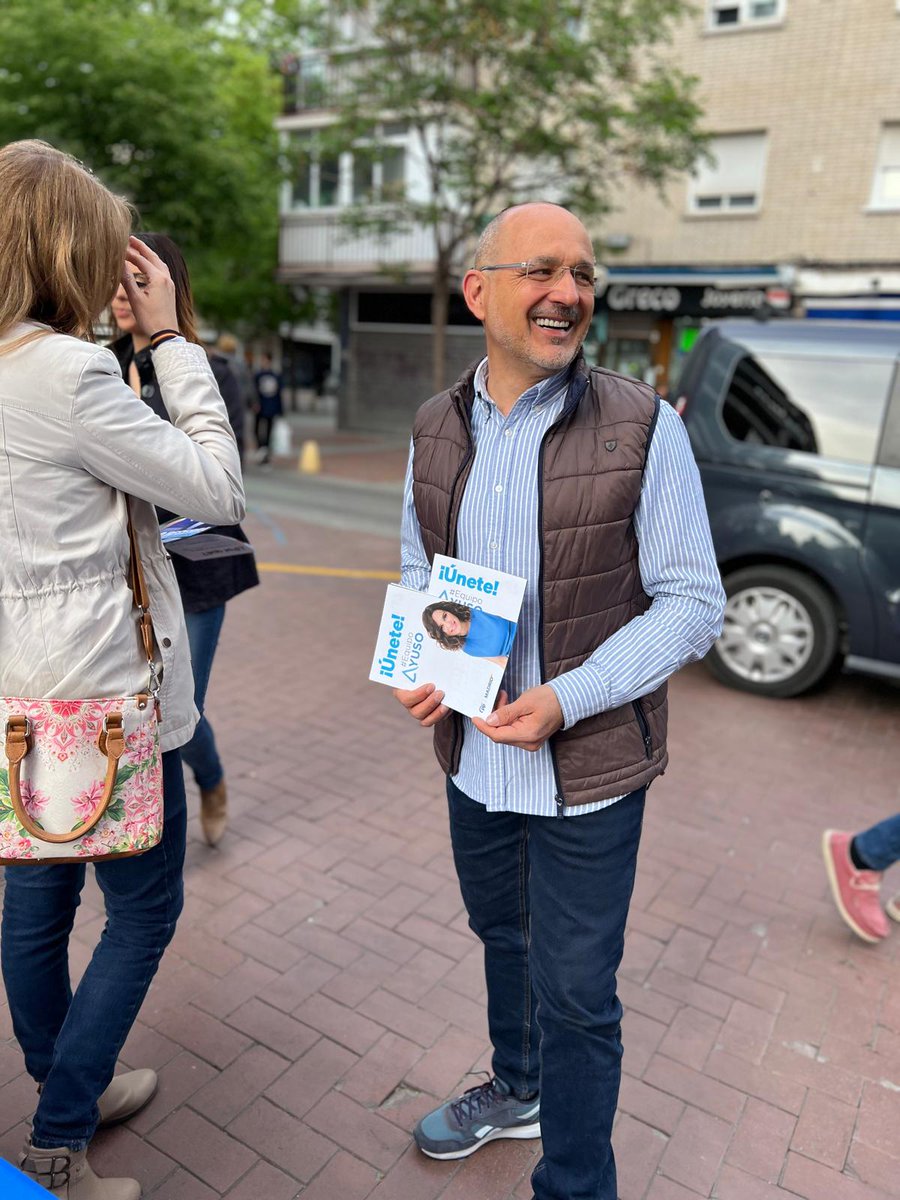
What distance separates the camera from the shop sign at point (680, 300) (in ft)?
52.0

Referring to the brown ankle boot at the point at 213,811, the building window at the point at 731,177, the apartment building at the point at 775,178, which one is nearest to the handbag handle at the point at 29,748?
the brown ankle boot at the point at 213,811

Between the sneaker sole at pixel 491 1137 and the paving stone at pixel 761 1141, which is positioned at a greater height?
the sneaker sole at pixel 491 1137

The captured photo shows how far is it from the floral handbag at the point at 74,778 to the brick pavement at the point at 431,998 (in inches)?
38.3

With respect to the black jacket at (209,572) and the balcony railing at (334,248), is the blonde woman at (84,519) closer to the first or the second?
the black jacket at (209,572)

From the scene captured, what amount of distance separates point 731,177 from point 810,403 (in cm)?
1246

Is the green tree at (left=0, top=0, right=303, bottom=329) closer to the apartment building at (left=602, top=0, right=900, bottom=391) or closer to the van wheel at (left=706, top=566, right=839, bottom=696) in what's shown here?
the apartment building at (left=602, top=0, right=900, bottom=391)

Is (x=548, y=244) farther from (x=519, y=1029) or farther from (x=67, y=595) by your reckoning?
(x=519, y=1029)

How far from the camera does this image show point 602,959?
71.5 inches

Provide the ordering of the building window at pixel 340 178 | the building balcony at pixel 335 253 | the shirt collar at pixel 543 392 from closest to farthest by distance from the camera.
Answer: the shirt collar at pixel 543 392 < the building window at pixel 340 178 < the building balcony at pixel 335 253

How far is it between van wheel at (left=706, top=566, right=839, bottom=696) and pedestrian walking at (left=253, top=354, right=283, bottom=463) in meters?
12.0

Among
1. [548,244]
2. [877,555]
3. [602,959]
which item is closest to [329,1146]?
[602,959]

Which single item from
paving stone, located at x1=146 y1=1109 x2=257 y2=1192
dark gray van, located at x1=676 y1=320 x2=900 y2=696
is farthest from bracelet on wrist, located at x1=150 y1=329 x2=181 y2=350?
dark gray van, located at x1=676 y1=320 x2=900 y2=696

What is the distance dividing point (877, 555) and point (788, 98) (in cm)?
1299

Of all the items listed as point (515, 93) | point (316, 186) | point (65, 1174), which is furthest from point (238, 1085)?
point (316, 186)
